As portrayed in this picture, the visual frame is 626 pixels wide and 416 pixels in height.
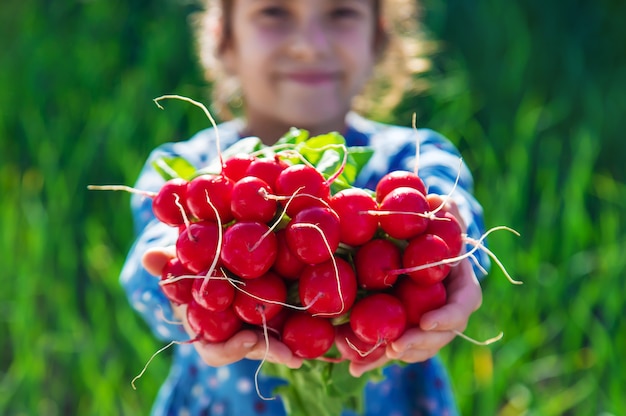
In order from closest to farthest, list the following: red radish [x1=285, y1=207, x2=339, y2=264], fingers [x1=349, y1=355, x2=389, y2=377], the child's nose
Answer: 1. red radish [x1=285, y1=207, x2=339, y2=264]
2. fingers [x1=349, y1=355, x2=389, y2=377]
3. the child's nose

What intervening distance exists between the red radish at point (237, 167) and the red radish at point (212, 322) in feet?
0.48

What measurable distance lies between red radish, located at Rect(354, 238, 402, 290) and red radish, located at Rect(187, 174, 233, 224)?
0.50 ft

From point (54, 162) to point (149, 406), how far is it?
0.78 metres

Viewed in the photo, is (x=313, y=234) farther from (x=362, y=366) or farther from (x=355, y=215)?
(x=362, y=366)

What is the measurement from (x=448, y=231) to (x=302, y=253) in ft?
0.57

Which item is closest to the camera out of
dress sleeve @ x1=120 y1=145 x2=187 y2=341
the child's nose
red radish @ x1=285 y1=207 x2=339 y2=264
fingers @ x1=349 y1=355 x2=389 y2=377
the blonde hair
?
red radish @ x1=285 y1=207 x2=339 y2=264

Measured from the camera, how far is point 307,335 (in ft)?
2.88

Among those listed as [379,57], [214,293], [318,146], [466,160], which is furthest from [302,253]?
[466,160]

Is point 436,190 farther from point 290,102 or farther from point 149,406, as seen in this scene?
point 149,406

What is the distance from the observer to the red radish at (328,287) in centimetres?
84

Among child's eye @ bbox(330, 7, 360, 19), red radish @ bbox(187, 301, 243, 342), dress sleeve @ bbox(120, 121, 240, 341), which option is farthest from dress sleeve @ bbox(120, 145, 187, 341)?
child's eye @ bbox(330, 7, 360, 19)

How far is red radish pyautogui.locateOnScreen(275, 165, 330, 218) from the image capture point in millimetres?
856

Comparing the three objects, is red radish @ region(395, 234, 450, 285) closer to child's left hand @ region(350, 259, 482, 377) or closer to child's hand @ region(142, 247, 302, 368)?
child's left hand @ region(350, 259, 482, 377)

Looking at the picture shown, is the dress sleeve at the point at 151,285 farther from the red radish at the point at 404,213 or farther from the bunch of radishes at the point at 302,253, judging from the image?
the red radish at the point at 404,213
